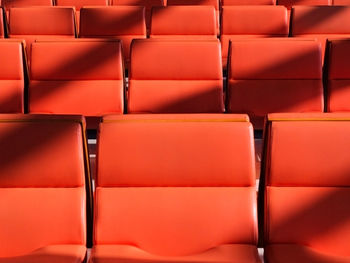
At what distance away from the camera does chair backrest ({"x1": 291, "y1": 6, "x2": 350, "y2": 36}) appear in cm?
182

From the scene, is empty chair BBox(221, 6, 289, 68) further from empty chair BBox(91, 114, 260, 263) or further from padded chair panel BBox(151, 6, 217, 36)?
empty chair BBox(91, 114, 260, 263)

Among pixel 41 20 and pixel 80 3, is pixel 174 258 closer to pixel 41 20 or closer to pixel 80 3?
pixel 41 20

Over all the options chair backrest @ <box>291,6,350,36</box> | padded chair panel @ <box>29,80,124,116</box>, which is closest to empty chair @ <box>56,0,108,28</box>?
chair backrest @ <box>291,6,350,36</box>

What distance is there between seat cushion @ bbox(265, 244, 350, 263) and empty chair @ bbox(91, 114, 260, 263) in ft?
0.09

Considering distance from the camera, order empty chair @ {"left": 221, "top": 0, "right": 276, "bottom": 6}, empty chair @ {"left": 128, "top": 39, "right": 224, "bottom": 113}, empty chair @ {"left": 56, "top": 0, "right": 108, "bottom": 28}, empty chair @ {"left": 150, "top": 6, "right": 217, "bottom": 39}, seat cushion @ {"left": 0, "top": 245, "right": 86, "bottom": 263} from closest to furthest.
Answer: seat cushion @ {"left": 0, "top": 245, "right": 86, "bottom": 263} → empty chair @ {"left": 128, "top": 39, "right": 224, "bottom": 113} → empty chair @ {"left": 150, "top": 6, "right": 217, "bottom": 39} → empty chair @ {"left": 221, "top": 0, "right": 276, "bottom": 6} → empty chair @ {"left": 56, "top": 0, "right": 108, "bottom": 28}

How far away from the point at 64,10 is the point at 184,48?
0.74m

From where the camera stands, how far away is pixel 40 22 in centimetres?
189

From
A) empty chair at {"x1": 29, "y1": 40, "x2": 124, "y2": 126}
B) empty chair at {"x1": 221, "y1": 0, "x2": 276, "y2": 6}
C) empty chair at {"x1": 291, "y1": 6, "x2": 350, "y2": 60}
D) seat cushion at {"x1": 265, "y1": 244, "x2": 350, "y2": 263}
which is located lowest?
seat cushion at {"x1": 265, "y1": 244, "x2": 350, "y2": 263}

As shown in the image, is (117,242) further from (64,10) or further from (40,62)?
(64,10)

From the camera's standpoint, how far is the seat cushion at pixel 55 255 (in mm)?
742

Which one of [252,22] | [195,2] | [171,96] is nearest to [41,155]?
[171,96]

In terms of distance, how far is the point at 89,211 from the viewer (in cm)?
81

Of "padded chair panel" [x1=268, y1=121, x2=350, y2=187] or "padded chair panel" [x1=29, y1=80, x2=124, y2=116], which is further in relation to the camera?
"padded chair panel" [x1=29, y1=80, x2=124, y2=116]

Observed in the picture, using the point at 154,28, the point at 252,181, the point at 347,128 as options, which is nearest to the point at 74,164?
the point at 252,181
